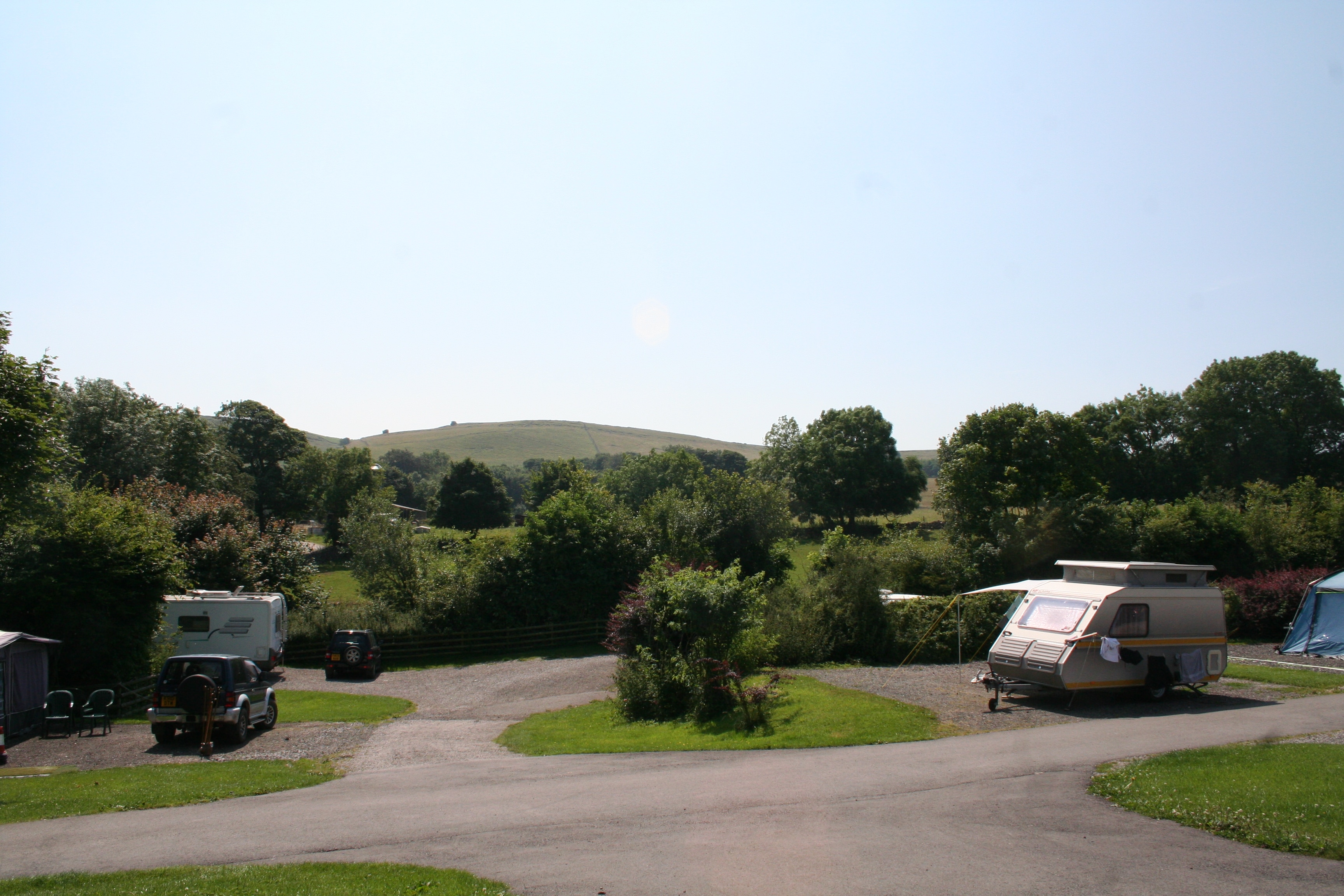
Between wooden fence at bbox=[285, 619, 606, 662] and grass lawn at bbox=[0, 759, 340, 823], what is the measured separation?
16.5 metres

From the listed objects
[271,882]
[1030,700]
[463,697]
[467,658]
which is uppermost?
[271,882]

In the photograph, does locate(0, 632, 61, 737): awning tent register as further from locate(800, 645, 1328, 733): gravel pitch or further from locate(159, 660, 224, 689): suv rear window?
locate(800, 645, 1328, 733): gravel pitch

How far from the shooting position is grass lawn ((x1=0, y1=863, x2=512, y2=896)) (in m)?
6.58

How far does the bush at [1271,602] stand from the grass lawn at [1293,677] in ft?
22.3

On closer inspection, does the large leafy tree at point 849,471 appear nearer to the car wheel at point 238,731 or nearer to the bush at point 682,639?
the bush at point 682,639

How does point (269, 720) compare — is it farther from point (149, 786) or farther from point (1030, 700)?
point (1030, 700)

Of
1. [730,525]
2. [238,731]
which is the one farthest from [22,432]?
[730,525]

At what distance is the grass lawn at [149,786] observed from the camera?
403 inches

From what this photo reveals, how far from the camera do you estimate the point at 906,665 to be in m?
22.8

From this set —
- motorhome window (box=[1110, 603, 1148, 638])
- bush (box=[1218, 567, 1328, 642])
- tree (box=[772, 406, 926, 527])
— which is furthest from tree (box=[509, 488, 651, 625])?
tree (box=[772, 406, 926, 527])

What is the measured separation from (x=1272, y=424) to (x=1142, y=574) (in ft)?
156

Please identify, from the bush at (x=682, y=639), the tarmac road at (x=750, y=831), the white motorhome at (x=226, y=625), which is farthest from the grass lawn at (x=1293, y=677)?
the white motorhome at (x=226, y=625)

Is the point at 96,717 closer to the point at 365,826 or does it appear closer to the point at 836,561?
the point at 365,826

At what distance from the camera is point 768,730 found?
47.3 ft
